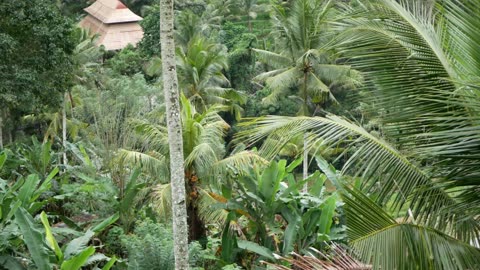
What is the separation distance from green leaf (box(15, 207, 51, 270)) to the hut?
4184 cm

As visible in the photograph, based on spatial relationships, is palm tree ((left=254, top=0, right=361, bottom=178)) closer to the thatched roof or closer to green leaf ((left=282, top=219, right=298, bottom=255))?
green leaf ((left=282, top=219, right=298, bottom=255))

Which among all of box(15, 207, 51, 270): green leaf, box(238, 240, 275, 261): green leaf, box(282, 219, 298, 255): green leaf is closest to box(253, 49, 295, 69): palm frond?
box(282, 219, 298, 255): green leaf

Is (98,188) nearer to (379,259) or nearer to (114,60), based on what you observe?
(379,259)

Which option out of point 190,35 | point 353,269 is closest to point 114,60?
point 190,35

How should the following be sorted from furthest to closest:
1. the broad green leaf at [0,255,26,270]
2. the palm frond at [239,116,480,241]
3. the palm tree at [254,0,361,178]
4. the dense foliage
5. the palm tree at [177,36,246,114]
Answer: the palm tree at [177,36,246,114], the palm tree at [254,0,361,178], the broad green leaf at [0,255,26,270], the palm frond at [239,116,480,241], the dense foliage

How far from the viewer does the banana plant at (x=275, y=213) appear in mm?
9984

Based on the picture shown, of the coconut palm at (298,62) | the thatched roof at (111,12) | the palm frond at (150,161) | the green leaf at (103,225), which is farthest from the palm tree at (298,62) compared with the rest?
the thatched roof at (111,12)

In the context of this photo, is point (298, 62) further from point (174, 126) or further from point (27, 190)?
point (174, 126)

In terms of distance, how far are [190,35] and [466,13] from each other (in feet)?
94.3

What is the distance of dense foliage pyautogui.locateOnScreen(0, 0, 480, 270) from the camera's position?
4.11 m

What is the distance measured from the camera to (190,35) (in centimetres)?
3234

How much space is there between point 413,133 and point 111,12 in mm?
47780

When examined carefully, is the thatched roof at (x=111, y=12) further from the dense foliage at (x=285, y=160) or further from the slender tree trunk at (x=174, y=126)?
the slender tree trunk at (x=174, y=126)

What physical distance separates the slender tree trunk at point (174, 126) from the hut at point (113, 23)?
41.8 m
